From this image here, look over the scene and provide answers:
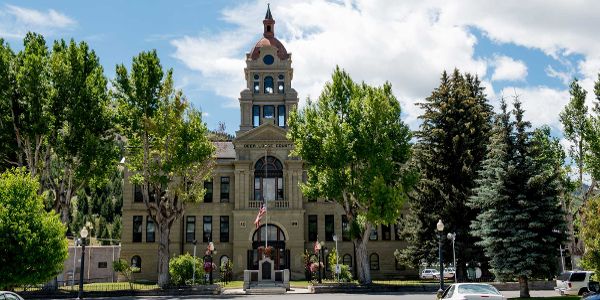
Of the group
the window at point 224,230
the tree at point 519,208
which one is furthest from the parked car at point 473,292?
the window at point 224,230

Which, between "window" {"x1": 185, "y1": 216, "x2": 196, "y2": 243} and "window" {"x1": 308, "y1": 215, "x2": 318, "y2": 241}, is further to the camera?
"window" {"x1": 308, "y1": 215, "x2": 318, "y2": 241}

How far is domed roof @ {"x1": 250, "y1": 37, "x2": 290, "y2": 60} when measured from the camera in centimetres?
5906

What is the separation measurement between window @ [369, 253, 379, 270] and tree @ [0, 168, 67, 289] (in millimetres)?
32332

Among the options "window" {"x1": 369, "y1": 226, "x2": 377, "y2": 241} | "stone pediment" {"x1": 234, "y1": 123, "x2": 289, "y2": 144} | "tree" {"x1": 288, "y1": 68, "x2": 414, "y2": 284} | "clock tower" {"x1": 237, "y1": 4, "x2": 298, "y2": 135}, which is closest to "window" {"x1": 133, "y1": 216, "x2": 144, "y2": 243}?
"stone pediment" {"x1": 234, "y1": 123, "x2": 289, "y2": 144}

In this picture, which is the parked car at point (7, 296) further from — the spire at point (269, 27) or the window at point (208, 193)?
the spire at point (269, 27)

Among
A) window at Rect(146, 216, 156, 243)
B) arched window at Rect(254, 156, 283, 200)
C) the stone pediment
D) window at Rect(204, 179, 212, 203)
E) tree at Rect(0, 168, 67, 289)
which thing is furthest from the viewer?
window at Rect(204, 179, 212, 203)

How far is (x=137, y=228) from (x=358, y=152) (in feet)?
81.1

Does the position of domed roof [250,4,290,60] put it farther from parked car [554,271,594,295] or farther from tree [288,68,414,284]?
parked car [554,271,594,295]

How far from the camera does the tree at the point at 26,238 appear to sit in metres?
24.8

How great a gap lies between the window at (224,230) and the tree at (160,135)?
13699mm

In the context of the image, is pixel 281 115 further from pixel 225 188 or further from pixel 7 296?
pixel 7 296

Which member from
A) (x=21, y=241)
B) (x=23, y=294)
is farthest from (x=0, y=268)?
(x=23, y=294)

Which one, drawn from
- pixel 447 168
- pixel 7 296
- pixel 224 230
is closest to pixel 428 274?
pixel 447 168

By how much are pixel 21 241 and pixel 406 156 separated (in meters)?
25.8
